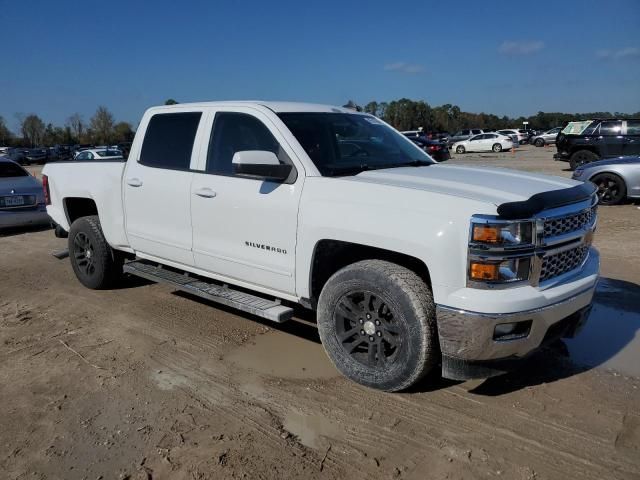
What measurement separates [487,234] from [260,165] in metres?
1.62

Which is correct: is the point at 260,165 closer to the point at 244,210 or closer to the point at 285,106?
the point at 244,210

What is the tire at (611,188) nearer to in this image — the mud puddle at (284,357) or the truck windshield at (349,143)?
the truck windshield at (349,143)

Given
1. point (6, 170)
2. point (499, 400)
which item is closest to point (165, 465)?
point (499, 400)

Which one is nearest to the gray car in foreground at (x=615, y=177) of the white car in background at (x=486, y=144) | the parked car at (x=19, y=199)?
the parked car at (x=19, y=199)

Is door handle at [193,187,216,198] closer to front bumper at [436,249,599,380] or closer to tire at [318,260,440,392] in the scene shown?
tire at [318,260,440,392]

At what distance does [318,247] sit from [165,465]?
5.47 feet

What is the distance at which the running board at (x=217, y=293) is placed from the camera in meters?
4.06

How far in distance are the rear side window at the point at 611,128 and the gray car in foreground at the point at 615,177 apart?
600cm

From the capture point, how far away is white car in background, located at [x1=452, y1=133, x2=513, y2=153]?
3950 centimetres

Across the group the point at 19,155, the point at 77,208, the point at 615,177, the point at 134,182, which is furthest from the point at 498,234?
the point at 19,155

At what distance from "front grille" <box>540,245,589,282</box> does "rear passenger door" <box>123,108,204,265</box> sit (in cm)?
285

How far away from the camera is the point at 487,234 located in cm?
302

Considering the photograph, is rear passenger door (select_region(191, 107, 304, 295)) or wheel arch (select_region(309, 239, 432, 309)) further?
rear passenger door (select_region(191, 107, 304, 295))

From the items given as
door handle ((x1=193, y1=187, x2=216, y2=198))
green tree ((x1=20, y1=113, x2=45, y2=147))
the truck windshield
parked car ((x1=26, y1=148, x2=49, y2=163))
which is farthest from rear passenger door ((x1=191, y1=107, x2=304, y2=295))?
green tree ((x1=20, y1=113, x2=45, y2=147))
